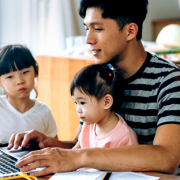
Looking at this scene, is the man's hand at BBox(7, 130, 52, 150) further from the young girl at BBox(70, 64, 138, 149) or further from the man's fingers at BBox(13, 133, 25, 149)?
the young girl at BBox(70, 64, 138, 149)

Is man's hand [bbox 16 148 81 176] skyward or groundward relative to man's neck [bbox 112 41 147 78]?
groundward

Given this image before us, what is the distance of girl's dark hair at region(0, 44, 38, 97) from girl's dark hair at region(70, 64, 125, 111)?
0.44 meters

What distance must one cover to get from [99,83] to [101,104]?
8 cm

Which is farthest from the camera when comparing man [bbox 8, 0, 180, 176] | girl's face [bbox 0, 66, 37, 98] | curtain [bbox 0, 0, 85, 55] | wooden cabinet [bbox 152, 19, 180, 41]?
wooden cabinet [bbox 152, 19, 180, 41]

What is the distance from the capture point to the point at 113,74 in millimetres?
1159

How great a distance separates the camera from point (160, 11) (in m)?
6.12

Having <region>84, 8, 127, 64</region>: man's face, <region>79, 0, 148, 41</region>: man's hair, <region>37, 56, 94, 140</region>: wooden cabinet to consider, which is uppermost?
<region>79, 0, 148, 41</region>: man's hair

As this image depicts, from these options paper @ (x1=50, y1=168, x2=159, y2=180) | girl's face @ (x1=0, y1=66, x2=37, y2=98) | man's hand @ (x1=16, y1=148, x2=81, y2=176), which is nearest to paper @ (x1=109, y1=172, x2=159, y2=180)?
paper @ (x1=50, y1=168, x2=159, y2=180)

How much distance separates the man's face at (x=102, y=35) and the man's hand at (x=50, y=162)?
0.46 metres

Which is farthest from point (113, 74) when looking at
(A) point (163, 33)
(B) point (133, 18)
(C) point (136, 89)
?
(A) point (163, 33)

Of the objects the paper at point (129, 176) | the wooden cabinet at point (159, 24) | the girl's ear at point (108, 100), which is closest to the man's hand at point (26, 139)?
the girl's ear at point (108, 100)

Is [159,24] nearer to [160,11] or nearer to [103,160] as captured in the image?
[160,11]

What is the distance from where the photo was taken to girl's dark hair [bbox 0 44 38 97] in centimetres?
145

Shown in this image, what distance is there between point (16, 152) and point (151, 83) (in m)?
0.58
